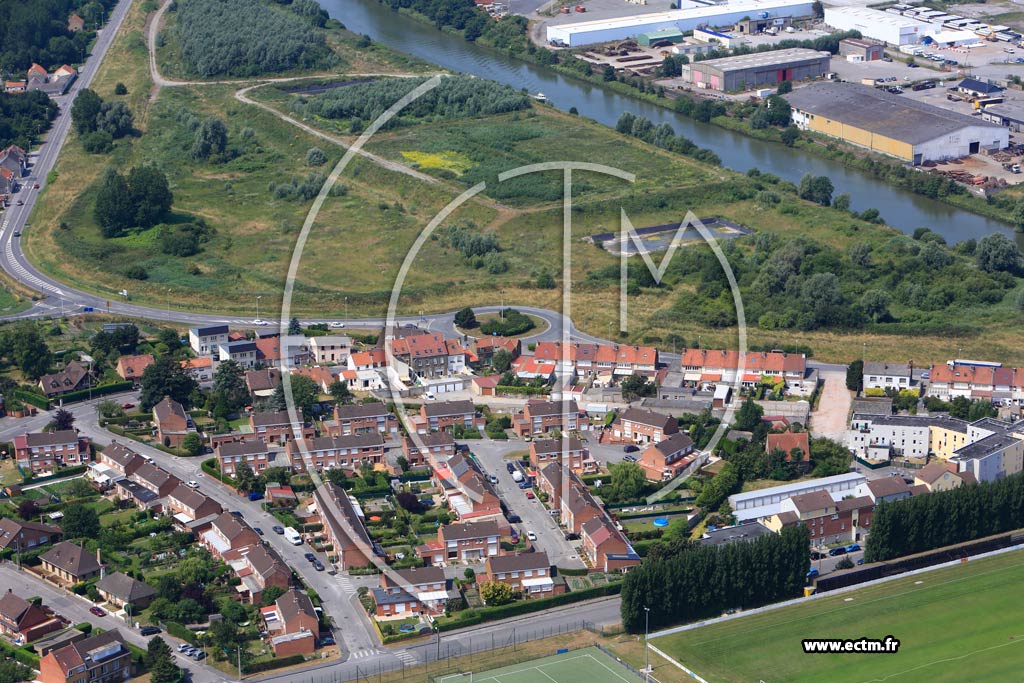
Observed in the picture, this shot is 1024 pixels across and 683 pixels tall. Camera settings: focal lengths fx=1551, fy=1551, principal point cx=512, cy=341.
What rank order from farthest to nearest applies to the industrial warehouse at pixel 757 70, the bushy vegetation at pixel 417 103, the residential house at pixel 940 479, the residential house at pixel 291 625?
1. the industrial warehouse at pixel 757 70
2. the bushy vegetation at pixel 417 103
3. the residential house at pixel 940 479
4. the residential house at pixel 291 625

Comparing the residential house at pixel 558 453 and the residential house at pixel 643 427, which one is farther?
the residential house at pixel 643 427

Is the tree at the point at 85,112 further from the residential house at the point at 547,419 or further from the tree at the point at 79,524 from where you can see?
the tree at the point at 79,524

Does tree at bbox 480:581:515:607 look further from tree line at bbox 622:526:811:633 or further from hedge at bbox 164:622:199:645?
hedge at bbox 164:622:199:645

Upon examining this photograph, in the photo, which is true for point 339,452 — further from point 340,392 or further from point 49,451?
point 49,451

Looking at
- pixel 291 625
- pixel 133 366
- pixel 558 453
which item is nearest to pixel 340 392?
pixel 133 366

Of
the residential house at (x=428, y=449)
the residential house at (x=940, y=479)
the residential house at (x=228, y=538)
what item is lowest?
the residential house at (x=228, y=538)

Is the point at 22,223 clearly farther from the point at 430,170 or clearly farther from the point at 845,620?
the point at 845,620

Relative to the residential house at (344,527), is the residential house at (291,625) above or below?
below

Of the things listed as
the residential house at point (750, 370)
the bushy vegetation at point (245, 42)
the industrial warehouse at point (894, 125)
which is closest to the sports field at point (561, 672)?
the residential house at point (750, 370)
